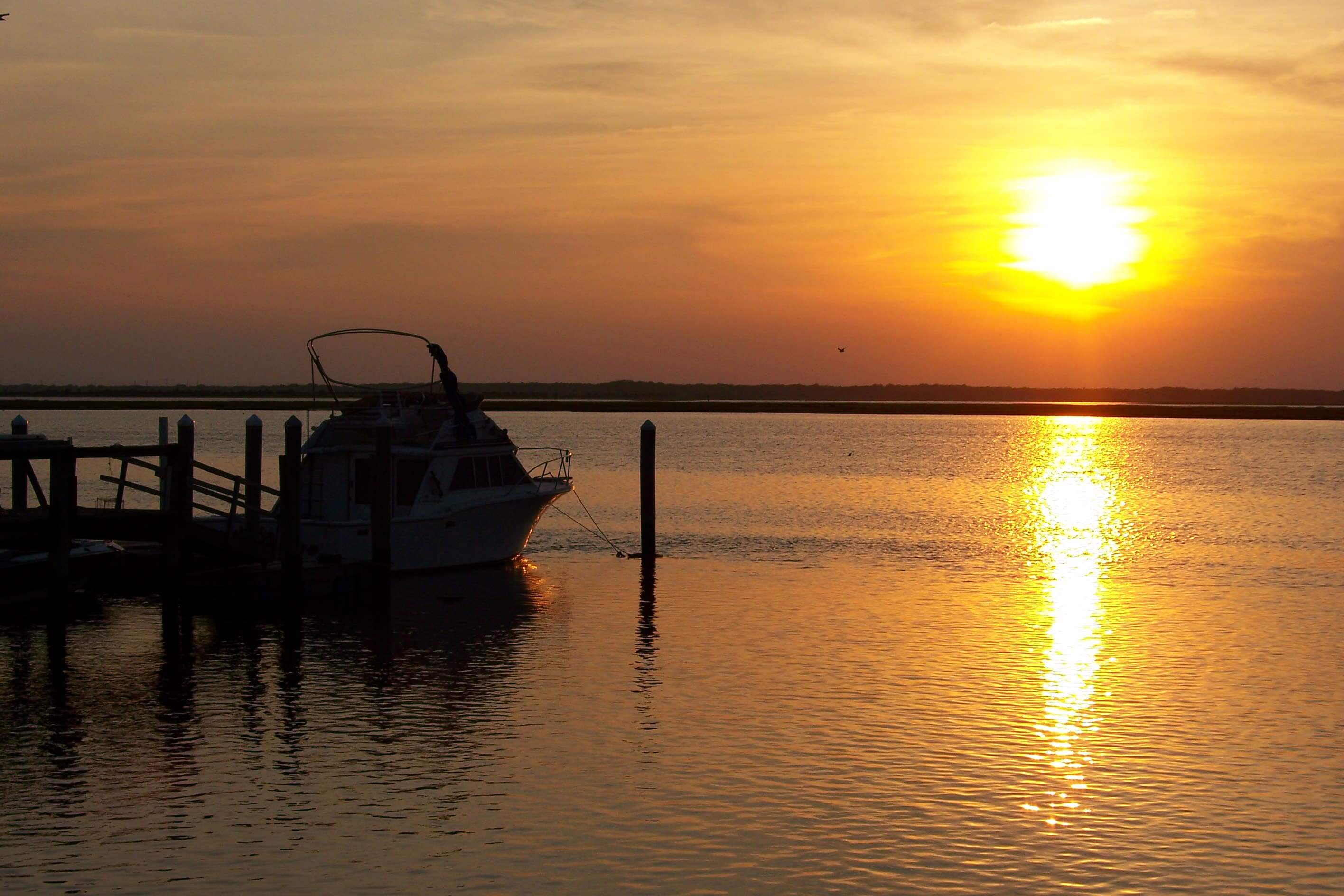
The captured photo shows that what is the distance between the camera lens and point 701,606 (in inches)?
1107

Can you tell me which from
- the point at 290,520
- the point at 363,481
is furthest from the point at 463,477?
the point at 290,520

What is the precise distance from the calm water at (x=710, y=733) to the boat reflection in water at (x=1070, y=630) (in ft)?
0.38

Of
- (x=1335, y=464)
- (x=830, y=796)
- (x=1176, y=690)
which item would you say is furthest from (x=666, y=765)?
(x=1335, y=464)

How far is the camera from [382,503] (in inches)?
1141

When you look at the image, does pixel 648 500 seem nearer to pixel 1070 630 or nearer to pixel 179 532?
pixel 1070 630

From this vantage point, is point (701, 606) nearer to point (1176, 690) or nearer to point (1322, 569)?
point (1176, 690)

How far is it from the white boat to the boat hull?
2 centimetres

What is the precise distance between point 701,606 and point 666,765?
475 inches

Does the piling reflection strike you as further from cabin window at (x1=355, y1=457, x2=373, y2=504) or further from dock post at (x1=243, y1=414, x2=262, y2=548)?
dock post at (x1=243, y1=414, x2=262, y2=548)

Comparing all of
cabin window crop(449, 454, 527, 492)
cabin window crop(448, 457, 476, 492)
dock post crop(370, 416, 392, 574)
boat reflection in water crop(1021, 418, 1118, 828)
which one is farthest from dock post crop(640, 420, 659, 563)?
boat reflection in water crop(1021, 418, 1118, 828)

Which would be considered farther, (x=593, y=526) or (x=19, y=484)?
(x=593, y=526)

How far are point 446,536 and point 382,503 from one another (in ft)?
9.72

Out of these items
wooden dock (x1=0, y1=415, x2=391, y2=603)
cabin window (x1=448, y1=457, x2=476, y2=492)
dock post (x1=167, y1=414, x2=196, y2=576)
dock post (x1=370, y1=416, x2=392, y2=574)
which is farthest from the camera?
cabin window (x1=448, y1=457, x2=476, y2=492)

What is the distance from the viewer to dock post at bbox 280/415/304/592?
26297 mm
